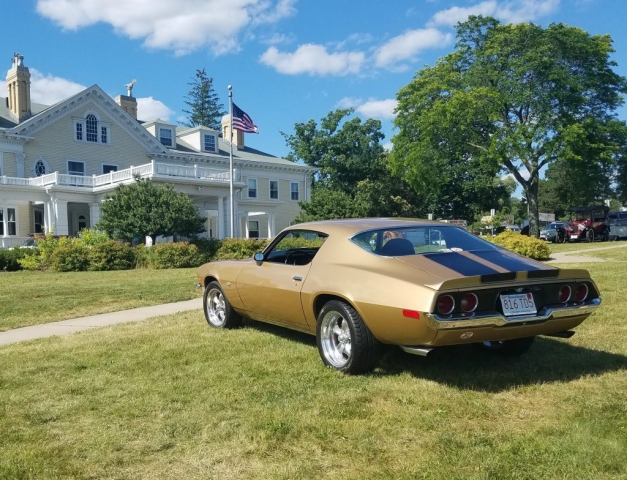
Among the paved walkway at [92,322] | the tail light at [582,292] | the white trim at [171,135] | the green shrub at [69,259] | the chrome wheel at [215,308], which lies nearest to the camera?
the tail light at [582,292]

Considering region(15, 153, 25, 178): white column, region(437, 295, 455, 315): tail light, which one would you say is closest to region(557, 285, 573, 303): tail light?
region(437, 295, 455, 315): tail light

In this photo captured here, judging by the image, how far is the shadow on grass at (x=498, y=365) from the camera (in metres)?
4.98

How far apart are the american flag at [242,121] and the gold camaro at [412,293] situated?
82.3 ft

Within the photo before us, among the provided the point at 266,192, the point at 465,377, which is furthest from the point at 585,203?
the point at 465,377

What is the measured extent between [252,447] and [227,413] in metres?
0.69

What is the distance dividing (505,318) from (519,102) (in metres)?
34.1

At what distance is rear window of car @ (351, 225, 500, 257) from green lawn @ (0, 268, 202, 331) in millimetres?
6127

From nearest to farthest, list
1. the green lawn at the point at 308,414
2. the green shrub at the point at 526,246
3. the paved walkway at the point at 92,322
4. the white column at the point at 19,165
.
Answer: the green lawn at the point at 308,414 < the paved walkway at the point at 92,322 < the green shrub at the point at 526,246 < the white column at the point at 19,165

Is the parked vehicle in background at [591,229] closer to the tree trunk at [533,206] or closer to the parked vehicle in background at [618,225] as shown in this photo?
the parked vehicle in background at [618,225]

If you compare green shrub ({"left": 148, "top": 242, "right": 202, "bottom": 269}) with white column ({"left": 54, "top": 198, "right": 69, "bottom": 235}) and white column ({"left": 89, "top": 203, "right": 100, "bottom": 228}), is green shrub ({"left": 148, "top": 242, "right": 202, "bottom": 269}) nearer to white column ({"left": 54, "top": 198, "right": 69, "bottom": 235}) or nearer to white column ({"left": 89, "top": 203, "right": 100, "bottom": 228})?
white column ({"left": 54, "top": 198, "right": 69, "bottom": 235})

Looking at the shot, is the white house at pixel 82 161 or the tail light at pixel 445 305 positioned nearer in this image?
the tail light at pixel 445 305

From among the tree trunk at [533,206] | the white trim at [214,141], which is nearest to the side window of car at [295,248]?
the tree trunk at [533,206]

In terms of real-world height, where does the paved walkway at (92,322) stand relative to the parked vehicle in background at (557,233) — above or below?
below

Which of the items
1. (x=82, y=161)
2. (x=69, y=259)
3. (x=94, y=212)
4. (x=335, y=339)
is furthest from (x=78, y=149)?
(x=335, y=339)
